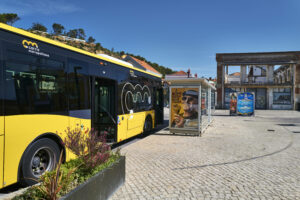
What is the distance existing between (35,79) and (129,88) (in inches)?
173

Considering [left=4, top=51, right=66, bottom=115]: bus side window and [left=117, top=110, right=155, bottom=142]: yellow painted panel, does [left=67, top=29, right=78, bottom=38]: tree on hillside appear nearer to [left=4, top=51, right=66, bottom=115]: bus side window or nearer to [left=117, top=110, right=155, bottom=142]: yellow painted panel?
[left=117, top=110, right=155, bottom=142]: yellow painted panel

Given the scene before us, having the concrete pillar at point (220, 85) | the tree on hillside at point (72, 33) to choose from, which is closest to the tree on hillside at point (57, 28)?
the tree on hillside at point (72, 33)

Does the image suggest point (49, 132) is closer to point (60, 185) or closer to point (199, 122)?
point (60, 185)

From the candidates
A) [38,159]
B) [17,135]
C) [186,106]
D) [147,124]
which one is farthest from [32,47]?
[186,106]

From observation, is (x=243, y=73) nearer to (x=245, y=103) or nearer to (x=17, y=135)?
(x=245, y=103)

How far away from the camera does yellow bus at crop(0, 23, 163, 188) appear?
402 centimetres

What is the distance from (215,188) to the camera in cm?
452

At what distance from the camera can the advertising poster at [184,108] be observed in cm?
1093

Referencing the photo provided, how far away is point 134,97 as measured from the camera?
358 inches

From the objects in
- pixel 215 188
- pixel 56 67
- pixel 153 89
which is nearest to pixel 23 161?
pixel 56 67

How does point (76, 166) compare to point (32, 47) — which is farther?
point (32, 47)

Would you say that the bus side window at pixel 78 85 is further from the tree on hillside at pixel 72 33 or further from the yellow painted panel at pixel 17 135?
the tree on hillside at pixel 72 33

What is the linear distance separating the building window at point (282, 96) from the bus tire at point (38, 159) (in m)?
40.0

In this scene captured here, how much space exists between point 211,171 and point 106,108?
156 inches
